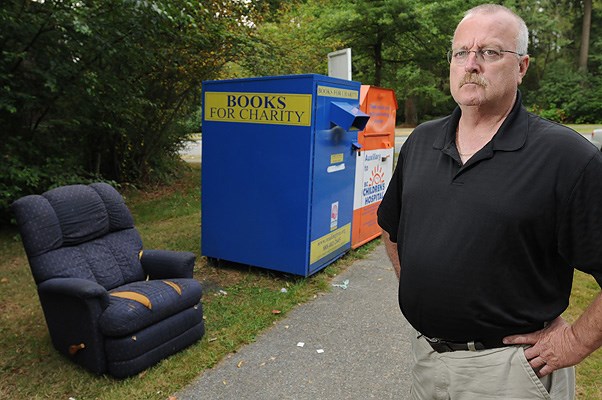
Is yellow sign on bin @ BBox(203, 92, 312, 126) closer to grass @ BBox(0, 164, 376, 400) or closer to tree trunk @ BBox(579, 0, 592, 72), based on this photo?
grass @ BBox(0, 164, 376, 400)

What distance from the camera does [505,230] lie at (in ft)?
4.82

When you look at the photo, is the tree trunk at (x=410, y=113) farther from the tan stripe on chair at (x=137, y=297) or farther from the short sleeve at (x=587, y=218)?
the short sleeve at (x=587, y=218)

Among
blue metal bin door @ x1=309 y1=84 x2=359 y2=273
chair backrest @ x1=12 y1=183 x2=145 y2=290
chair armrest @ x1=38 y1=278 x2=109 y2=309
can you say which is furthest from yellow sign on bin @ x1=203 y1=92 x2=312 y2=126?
chair armrest @ x1=38 y1=278 x2=109 y2=309

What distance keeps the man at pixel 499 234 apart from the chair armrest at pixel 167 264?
253 cm

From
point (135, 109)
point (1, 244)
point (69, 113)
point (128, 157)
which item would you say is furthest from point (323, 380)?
point (128, 157)

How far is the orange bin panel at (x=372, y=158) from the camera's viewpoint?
6.26 m

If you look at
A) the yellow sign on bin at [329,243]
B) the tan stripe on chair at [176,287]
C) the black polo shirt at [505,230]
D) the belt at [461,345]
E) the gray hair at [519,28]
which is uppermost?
the gray hair at [519,28]

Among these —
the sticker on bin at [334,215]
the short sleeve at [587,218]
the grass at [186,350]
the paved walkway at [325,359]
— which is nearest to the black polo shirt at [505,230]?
the short sleeve at [587,218]

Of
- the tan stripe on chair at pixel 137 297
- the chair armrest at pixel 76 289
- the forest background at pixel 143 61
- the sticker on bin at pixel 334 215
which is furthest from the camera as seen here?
the forest background at pixel 143 61

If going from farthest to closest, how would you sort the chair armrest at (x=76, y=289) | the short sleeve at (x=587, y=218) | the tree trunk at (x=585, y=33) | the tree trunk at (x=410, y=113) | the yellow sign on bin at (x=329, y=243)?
the tree trunk at (x=410, y=113) → the tree trunk at (x=585, y=33) → the yellow sign on bin at (x=329, y=243) → the chair armrest at (x=76, y=289) → the short sleeve at (x=587, y=218)

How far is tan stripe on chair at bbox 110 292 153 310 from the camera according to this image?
3292 mm

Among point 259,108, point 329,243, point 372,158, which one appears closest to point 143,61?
point 259,108

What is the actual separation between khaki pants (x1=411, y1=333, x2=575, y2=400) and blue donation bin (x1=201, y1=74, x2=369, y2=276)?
130 inches

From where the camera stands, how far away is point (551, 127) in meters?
1.52
